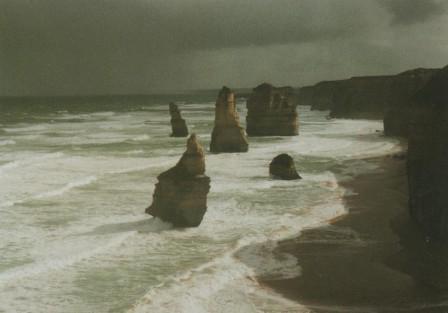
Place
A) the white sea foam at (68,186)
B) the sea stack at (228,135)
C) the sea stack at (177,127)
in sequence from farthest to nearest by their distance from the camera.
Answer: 1. the sea stack at (177,127)
2. the sea stack at (228,135)
3. the white sea foam at (68,186)

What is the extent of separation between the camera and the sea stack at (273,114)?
53.2m

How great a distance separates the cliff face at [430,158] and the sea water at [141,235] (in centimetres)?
345

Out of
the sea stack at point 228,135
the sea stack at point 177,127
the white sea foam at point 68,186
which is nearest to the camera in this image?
the white sea foam at point 68,186

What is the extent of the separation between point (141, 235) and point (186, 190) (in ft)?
6.43

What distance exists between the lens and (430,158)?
57.2ft

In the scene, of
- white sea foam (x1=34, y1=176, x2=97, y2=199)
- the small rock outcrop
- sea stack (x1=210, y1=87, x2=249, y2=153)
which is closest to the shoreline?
the small rock outcrop

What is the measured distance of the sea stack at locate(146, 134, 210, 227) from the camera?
18.3 metres

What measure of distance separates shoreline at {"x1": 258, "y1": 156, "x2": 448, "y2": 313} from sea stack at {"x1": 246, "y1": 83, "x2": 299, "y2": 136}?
3217cm

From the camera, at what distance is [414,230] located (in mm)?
18141

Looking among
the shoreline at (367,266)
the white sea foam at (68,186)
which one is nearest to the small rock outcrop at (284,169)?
the shoreline at (367,266)

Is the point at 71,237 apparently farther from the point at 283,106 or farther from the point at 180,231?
the point at 283,106

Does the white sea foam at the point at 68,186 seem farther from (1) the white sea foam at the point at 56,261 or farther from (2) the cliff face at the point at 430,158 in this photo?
(2) the cliff face at the point at 430,158

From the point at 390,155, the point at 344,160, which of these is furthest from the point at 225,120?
the point at 390,155

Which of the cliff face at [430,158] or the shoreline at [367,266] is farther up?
the cliff face at [430,158]
